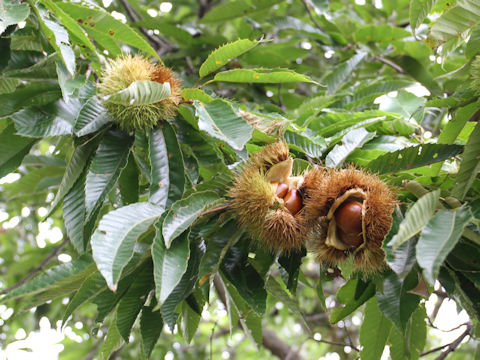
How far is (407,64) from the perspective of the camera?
7.50 ft

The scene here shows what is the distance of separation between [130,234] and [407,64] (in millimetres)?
1738

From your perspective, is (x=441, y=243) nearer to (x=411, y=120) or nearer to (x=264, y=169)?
(x=264, y=169)

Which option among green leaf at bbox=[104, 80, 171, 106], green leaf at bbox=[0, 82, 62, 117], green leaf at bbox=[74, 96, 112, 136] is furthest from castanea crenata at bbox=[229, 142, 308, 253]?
green leaf at bbox=[0, 82, 62, 117]

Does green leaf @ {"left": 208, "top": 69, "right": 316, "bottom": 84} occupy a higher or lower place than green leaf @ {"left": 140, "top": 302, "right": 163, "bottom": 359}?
higher

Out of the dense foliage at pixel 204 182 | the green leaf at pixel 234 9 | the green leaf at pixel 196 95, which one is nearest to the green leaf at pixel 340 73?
the dense foliage at pixel 204 182

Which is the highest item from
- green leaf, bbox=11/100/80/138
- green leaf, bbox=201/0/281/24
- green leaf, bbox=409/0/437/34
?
green leaf, bbox=409/0/437/34

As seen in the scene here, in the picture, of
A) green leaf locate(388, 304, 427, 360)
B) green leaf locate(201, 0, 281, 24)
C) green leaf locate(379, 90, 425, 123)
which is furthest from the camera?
green leaf locate(201, 0, 281, 24)

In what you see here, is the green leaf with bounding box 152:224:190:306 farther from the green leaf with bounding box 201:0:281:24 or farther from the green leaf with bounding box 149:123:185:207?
the green leaf with bounding box 201:0:281:24

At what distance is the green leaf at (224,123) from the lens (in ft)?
3.45

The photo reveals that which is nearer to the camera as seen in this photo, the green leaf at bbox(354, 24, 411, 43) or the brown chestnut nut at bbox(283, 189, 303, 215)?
the brown chestnut nut at bbox(283, 189, 303, 215)

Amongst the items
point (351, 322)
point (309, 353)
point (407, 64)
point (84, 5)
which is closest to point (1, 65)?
point (84, 5)

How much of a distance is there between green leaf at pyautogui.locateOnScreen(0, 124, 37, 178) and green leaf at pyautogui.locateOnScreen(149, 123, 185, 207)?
377 millimetres

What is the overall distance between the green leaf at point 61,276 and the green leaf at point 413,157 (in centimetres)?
66

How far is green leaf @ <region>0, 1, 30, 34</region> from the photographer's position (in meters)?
1.17
